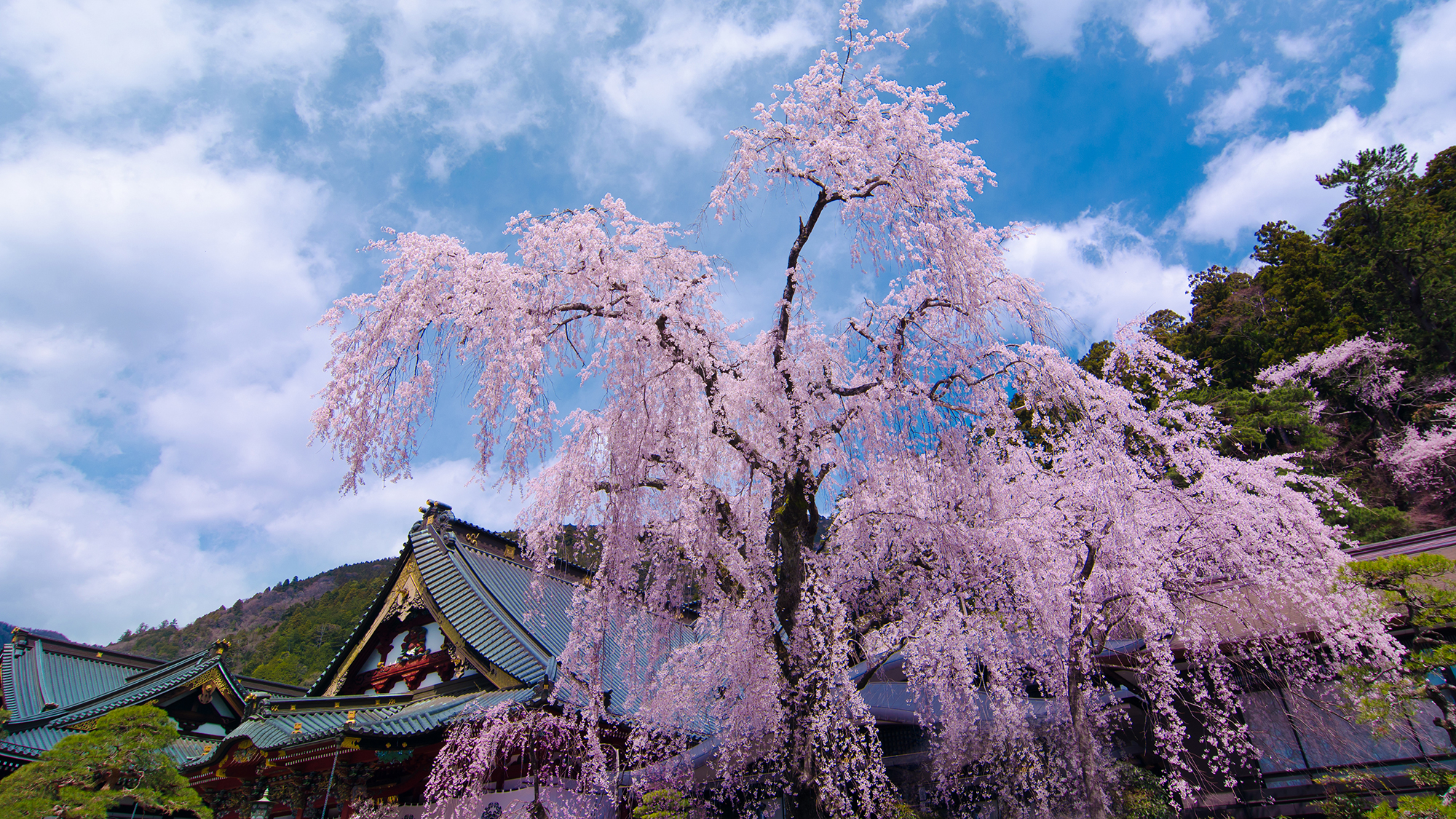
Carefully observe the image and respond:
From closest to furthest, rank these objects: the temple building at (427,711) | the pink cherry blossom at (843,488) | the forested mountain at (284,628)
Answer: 1. the pink cherry blossom at (843,488)
2. the temple building at (427,711)
3. the forested mountain at (284,628)

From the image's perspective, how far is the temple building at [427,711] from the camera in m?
8.94

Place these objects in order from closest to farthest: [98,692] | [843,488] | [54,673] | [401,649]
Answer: [843,488], [401,649], [54,673], [98,692]

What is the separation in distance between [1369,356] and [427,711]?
28.7 m

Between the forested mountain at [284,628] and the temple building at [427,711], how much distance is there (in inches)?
657

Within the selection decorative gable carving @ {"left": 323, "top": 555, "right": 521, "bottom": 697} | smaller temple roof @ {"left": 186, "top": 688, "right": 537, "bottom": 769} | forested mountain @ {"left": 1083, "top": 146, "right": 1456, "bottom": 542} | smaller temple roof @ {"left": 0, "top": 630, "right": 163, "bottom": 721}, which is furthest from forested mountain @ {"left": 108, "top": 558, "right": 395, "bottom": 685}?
forested mountain @ {"left": 1083, "top": 146, "right": 1456, "bottom": 542}

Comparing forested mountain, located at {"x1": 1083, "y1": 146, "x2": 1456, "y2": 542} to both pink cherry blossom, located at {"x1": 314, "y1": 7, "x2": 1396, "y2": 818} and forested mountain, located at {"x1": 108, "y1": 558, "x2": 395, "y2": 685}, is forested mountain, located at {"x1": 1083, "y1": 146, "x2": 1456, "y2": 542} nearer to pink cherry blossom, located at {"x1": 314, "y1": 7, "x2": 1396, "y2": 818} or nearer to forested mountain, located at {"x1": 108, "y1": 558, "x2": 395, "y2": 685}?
pink cherry blossom, located at {"x1": 314, "y1": 7, "x2": 1396, "y2": 818}

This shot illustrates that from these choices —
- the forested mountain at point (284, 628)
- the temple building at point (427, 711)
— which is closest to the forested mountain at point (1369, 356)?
the temple building at point (427, 711)

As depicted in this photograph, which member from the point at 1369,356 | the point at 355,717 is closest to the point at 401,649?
the point at 355,717

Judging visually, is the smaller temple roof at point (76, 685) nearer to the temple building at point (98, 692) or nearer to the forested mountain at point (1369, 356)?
the temple building at point (98, 692)

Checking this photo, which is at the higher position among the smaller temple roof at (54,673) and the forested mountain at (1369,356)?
the forested mountain at (1369,356)

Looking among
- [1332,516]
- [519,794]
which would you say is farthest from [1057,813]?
[1332,516]

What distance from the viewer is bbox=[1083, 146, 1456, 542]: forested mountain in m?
19.3

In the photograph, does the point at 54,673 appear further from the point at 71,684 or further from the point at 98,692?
the point at 98,692

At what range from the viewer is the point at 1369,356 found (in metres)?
21.7
